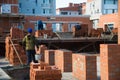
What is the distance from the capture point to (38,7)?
80.2 meters

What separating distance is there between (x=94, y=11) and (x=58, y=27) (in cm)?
1607

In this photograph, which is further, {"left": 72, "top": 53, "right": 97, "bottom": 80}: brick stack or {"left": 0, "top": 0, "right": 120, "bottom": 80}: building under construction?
{"left": 72, "top": 53, "right": 97, "bottom": 80}: brick stack

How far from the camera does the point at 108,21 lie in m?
57.3

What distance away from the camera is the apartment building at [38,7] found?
7750cm

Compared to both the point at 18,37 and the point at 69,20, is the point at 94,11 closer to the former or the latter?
the point at 69,20

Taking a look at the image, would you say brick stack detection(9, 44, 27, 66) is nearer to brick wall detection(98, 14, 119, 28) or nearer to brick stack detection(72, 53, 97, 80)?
brick stack detection(72, 53, 97, 80)

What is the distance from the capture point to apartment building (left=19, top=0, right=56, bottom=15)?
7750cm

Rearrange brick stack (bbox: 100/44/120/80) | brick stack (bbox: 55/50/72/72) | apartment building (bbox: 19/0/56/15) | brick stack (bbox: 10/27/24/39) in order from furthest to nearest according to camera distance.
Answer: apartment building (bbox: 19/0/56/15), brick stack (bbox: 10/27/24/39), brick stack (bbox: 55/50/72/72), brick stack (bbox: 100/44/120/80)

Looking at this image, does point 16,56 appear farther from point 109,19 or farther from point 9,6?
point 9,6

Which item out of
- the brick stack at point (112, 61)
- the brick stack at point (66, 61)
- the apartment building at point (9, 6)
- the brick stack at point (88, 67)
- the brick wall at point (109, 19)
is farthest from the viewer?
the apartment building at point (9, 6)

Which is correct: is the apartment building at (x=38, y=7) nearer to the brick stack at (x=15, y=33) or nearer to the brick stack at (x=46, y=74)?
the brick stack at (x=15, y=33)

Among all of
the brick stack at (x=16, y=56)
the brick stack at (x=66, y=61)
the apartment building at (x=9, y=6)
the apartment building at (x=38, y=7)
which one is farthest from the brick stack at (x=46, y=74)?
the apartment building at (x=38, y=7)

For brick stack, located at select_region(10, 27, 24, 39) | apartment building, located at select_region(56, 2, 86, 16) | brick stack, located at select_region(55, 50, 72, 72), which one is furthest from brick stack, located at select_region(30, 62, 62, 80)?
apartment building, located at select_region(56, 2, 86, 16)

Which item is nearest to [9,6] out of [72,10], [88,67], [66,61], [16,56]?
[16,56]
